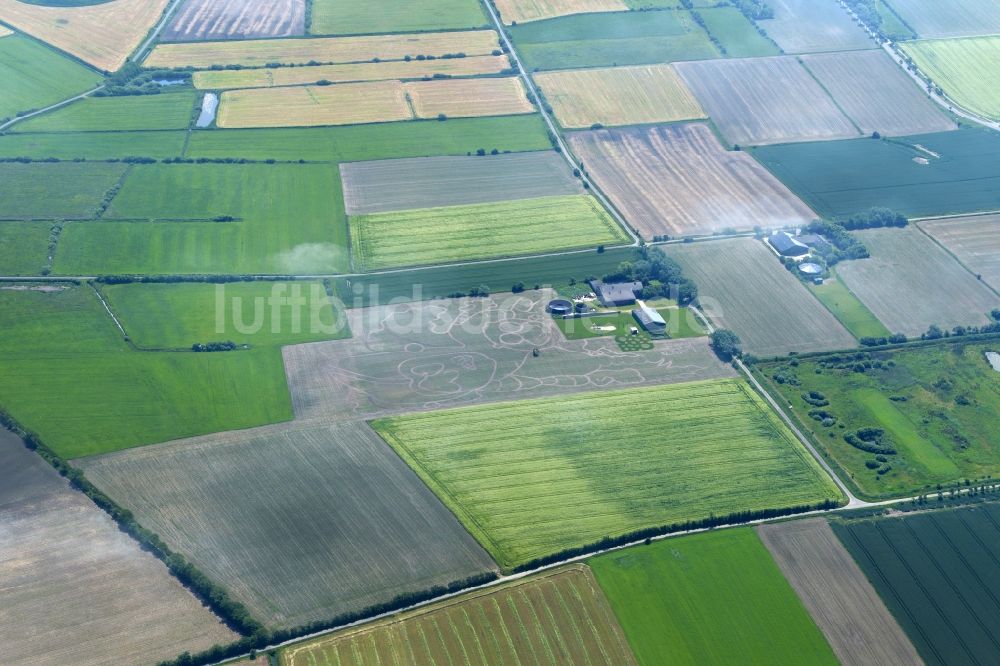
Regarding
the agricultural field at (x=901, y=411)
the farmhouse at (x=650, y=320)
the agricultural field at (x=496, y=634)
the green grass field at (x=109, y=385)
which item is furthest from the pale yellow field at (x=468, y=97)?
the agricultural field at (x=496, y=634)

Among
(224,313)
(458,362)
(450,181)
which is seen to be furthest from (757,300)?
(224,313)

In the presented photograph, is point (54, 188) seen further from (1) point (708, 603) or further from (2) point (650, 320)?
(1) point (708, 603)

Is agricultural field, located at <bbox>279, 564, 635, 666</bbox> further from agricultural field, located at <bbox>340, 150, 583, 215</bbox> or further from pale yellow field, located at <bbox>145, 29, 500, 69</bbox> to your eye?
pale yellow field, located at <bbox>145, 29, 500, 69</bbox>

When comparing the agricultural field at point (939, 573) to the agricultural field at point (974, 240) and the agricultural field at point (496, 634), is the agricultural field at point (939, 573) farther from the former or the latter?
the agricultural field at point (974, 240)

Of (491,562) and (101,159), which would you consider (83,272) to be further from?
(491,562)

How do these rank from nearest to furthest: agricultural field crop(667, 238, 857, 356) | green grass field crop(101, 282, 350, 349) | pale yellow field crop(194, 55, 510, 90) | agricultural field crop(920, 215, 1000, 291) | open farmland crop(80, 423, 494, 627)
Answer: open farmland crop(80, 423, 494, 627), green grass field crop(101, 282, 350, 349), agricultural field crop(667, 238, 857, 356), agricultural field crop(920, 215, 1000, 291), pale yellow field crop(194, 55, 510, 90)

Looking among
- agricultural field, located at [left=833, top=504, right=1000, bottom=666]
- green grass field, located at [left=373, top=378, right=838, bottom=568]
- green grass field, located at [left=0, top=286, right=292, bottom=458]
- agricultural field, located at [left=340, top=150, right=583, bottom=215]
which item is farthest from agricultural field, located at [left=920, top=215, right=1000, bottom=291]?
green grass field, located at [left=0, top=286, right=292, bottom=458]

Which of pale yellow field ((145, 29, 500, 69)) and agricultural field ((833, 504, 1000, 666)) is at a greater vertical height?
pale yellow field ((145, 29, 500, 69))
